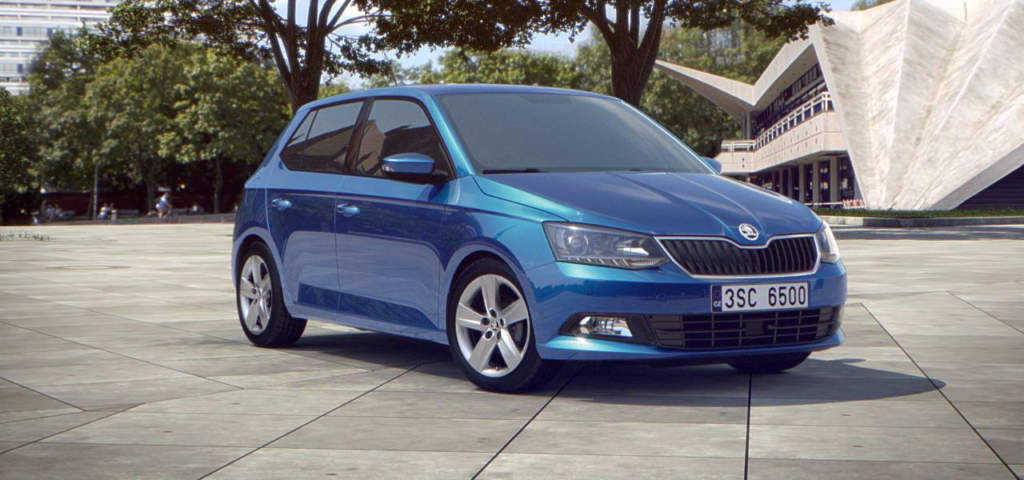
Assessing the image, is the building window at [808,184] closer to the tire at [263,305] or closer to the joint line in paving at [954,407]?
the joint line in paving at [954,407]

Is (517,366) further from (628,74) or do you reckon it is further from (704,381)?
(628,74)

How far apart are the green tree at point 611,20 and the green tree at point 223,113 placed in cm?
3680

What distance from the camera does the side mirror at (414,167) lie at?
22.6 ft

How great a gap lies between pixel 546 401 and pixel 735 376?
1423 millimetres

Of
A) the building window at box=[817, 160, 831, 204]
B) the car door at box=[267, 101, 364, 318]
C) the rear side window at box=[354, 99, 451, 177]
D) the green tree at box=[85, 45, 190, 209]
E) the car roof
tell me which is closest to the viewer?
the rear side window at box=[354, 99, 451, 177]

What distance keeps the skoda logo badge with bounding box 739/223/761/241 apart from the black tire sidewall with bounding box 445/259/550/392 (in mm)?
1095

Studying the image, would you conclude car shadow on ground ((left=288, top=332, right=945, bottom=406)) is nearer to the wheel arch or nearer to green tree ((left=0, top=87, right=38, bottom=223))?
the wheel arch

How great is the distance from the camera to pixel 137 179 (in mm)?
74750

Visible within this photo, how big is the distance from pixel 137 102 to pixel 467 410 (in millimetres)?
66315

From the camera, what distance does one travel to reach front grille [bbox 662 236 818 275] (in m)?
6.14

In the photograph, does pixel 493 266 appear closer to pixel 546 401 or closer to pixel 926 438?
pixel 546 401

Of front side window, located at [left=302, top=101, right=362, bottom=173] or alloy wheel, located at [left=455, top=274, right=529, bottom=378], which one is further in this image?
front side window, located at [left=302, top=101, right=362, bottom=173]

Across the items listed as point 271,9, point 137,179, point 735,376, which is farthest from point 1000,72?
point 137,179

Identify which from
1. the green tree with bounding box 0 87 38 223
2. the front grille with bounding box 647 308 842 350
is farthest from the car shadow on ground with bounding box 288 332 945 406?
the green tree with bounding box 0 87 38 223
